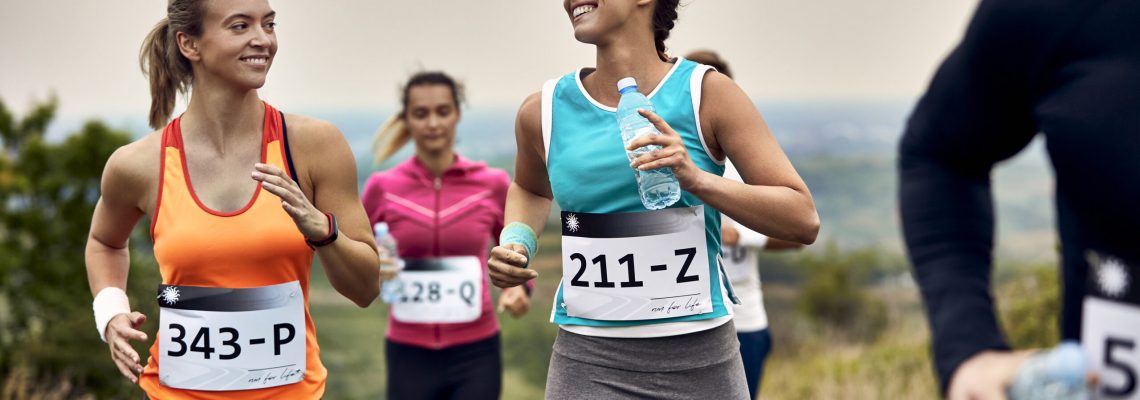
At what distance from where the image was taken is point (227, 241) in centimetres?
329

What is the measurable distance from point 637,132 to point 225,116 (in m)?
1.27

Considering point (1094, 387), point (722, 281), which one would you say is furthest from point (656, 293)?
point (1094, 387)

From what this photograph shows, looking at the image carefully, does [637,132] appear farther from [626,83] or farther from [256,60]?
[256,60]

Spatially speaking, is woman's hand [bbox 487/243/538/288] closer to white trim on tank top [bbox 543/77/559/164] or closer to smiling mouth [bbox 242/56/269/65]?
white trim on tank top [bbox 543/77/559/164]

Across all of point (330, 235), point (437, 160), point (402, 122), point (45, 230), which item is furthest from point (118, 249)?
point (45, 230)

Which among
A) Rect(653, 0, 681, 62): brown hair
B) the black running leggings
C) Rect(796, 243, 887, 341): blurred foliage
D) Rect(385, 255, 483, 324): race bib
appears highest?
Rect(653, 0, 681, 62): brown hair

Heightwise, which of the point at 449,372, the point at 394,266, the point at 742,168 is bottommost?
the point at 449,372

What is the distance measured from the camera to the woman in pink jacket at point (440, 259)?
5410mm

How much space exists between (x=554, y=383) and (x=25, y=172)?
746 centimetres

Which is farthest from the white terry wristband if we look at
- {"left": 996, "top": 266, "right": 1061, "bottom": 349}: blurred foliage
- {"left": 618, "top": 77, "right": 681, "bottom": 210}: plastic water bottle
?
{"left": 996, "top": 266, "right": 1061, "bottom": 349}: blurred foliage

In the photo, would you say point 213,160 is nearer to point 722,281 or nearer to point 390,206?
point 722,281

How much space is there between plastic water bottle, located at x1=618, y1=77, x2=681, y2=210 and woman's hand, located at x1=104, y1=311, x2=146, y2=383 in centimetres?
144

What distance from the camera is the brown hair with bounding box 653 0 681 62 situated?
3336 mm

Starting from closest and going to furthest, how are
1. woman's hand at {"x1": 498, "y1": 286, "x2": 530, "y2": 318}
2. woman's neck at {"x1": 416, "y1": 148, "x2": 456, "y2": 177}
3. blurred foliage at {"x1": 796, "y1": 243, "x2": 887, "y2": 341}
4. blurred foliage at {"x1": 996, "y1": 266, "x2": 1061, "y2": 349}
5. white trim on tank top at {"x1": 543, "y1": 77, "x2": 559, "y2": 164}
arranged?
white trim on tank top at {"x1": 543, "y1": 77, "x2": 559, "y2": 164}
woman's hand at {"x1": 498, "y1": 286, "x2": 530, "y2": 318}
woman's neck at {"x1": 416, "y1": 148, "x2": 456, "y2": 177}
blurred foliage at {"x1": 996, "y1": 266, "x2": 1061, "y2": 349}
blurred foliage at {"x1": 796, "y1": 243, "x2": 887, "y2": 341}
